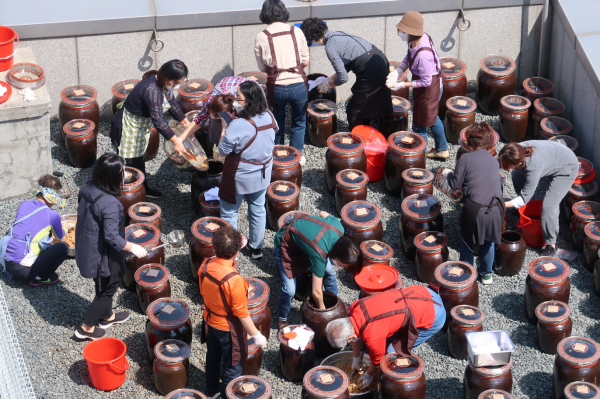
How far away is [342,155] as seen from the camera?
8.84 m

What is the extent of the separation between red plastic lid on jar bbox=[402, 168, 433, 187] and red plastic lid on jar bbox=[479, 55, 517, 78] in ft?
6.80

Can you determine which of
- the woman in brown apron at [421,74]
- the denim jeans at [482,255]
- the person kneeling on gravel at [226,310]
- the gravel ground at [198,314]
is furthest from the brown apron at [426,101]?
the person kneeling on gravel at [226,310]

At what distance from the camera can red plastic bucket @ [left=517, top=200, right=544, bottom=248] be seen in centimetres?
849

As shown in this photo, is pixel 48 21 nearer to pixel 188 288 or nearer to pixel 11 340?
pixel 188 288

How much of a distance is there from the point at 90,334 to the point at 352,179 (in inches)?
118

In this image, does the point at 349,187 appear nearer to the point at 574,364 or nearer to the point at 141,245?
the point at 141,245

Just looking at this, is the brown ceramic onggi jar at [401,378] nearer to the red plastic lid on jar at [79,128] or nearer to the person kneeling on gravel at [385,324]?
the person kneeling on gravel at [385,324]

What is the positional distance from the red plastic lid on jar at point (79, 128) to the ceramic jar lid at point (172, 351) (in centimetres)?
312

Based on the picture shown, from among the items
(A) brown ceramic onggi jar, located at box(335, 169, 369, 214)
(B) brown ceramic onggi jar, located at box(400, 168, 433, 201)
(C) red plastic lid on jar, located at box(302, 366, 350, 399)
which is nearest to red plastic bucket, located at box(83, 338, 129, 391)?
(C) red plastic lid on jar, located at box(302, 366, 350, 399)

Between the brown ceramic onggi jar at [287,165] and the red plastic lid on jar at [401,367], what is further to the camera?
the brown ceramic onggi jar at [287,165]

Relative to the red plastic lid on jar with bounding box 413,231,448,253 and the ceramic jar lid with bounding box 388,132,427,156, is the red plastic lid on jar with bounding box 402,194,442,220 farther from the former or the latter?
the ceramic jar lid with bounding box 388,132,427,156

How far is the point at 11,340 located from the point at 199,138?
10.9ft

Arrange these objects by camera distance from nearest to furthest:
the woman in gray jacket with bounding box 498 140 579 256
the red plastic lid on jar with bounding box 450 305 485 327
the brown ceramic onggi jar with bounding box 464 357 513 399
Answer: the brown ceramic onggi jar with bounding box 464 357 513 399 < the red plastic lid on jar with bounding box 450 305 485 327 < the woman in gray jacket with bounding box 498 140 579 256

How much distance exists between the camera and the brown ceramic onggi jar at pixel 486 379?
6.66 meters
